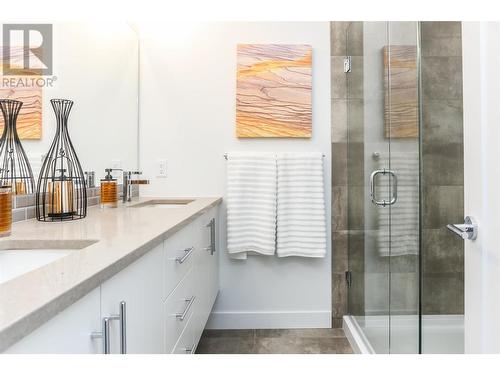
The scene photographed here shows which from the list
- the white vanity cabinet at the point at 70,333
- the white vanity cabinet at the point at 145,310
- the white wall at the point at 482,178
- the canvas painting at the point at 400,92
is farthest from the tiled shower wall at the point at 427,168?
the white vanity cabinet at the point at 70,333

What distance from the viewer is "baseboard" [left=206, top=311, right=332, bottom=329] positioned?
220 cm

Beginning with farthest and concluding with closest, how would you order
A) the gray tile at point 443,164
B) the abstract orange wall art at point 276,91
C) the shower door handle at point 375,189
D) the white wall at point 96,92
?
1. the abstract orange wall art at point 276,91
2. the gray tile at point 443,164
3. the shower door handle at point 375,189
4. the white wall at point 96,92

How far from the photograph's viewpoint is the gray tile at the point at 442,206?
1753 millimetres

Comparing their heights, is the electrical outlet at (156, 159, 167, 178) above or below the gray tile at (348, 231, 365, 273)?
above

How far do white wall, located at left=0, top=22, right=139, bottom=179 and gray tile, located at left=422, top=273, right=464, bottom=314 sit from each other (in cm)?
183

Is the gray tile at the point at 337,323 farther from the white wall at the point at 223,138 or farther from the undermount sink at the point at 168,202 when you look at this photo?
the undermount sink at the point at 168,202

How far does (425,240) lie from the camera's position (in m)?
1.70

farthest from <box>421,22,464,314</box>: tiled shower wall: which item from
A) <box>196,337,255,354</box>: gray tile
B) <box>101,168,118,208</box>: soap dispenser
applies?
<box>101,168,118,208</box>: soap dispenser

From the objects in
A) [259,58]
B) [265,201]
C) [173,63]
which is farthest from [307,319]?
[173,63]

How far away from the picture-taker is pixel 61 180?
4.35ft

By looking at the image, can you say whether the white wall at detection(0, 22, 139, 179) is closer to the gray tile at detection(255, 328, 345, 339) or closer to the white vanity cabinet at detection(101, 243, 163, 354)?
the white vanity cabinet at detection(101, 243, 163, 354)

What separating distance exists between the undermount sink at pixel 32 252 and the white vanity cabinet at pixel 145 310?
0.65 ft

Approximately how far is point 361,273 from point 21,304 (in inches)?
72.6

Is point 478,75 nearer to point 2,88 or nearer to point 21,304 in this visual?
point 21,304
